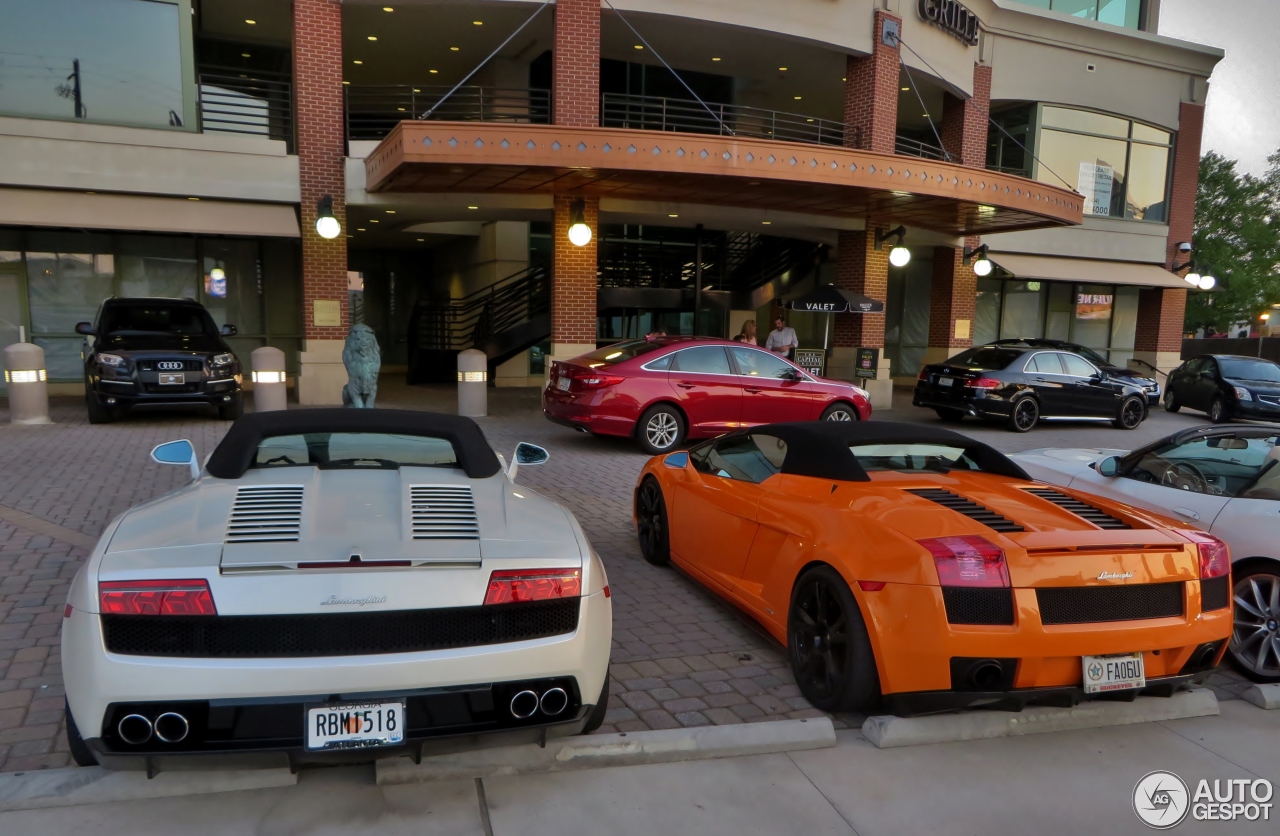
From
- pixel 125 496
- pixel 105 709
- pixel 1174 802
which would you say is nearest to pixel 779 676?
pixel 1174 802

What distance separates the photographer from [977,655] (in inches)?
134

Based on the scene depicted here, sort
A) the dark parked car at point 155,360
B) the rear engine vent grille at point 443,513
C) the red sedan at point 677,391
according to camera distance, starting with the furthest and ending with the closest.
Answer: the dark parked car at point 155,360
the red sedan at point 677,391
the rear engine vent grille at point 443,513

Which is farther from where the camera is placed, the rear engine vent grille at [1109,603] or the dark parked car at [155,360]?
the dark parked car at [155,360]

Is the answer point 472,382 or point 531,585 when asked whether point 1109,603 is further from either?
point 472,382

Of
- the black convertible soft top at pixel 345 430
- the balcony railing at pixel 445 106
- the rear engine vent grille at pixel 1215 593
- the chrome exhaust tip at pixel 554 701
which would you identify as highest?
the balcony railing at pixel 445 106

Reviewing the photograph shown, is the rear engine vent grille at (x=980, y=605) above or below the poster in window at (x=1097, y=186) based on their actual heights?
below

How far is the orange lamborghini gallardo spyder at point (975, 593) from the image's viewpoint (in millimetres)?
3436

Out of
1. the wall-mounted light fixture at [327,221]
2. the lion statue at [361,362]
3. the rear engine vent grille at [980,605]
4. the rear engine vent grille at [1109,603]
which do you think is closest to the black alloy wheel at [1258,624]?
the rear engine vent grille at [1109,603]

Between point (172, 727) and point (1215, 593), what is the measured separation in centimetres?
420

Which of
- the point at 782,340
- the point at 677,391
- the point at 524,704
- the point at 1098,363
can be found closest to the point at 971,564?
the point at 524,704

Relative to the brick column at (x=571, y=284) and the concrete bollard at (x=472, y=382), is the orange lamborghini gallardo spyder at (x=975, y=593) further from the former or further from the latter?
the brick column at (x=571, y=284)

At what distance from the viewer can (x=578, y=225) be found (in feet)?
51.8

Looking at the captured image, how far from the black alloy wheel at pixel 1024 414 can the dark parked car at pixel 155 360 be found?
43.0 feet

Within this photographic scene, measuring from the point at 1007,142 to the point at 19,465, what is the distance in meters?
24.3
